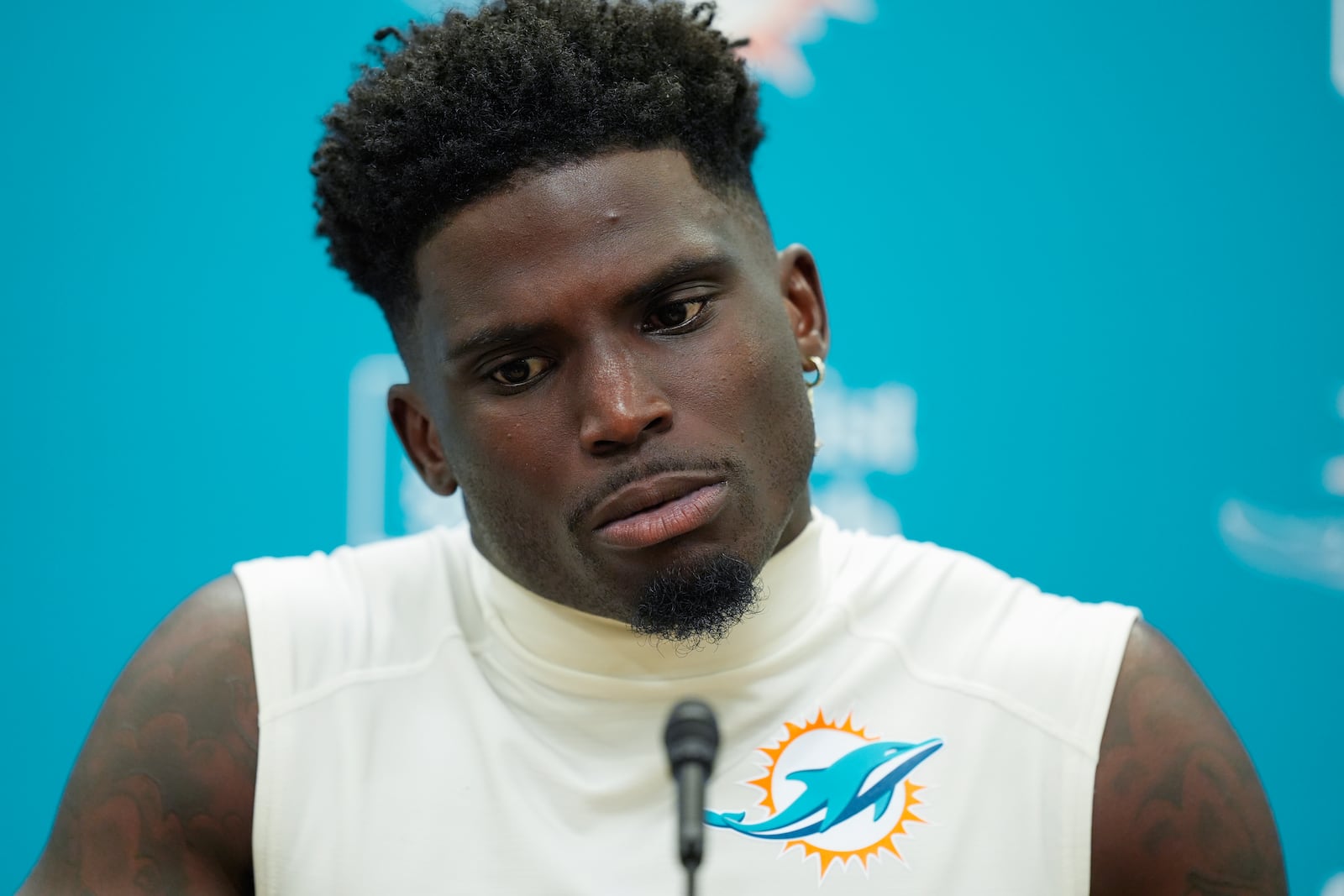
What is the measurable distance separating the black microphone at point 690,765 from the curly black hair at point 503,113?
2.20 feet

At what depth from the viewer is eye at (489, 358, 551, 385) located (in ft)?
4.64

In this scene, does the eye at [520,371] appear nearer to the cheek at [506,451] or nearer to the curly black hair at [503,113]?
→ the cheek at [506,451]

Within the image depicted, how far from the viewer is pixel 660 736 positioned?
4.50 ft

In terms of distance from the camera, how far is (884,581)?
164 centimetres

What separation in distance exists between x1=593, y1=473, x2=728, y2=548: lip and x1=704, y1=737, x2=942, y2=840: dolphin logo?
328mm

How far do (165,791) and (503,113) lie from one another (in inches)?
32.2

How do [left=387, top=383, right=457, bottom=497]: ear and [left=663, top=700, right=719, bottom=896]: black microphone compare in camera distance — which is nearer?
[left=663, top=700, right=719, bottom=896]: black microphone

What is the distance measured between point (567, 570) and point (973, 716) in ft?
1.59

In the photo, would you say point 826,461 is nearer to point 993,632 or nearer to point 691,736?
point 993,632

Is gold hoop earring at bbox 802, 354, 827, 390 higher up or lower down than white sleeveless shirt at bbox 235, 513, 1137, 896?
higher up

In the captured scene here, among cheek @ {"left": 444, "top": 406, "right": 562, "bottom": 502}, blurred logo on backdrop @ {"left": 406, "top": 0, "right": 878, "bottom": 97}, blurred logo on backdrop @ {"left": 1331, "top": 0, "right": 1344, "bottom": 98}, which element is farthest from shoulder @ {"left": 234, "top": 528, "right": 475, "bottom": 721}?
blurred logo on backdrop @ {"left": 1331, "top": 0, "right": 1344, "bottom": 98}

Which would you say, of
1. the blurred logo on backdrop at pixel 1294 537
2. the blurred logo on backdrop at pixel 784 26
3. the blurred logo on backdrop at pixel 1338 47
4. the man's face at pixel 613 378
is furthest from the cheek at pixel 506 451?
the blurred logo on backdrop at pixel 1338 47

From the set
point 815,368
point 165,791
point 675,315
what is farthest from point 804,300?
point 165,791

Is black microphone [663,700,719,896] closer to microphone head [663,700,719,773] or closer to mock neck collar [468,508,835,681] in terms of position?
microphone head [663,700,719,773]
